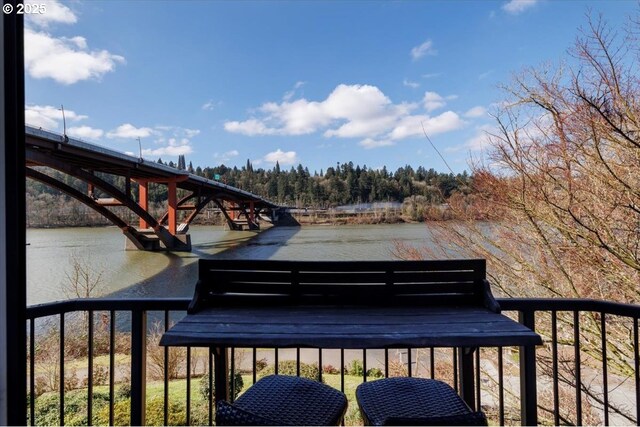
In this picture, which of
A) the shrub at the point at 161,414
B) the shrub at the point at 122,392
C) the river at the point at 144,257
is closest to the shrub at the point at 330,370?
the river at the point at 144,257

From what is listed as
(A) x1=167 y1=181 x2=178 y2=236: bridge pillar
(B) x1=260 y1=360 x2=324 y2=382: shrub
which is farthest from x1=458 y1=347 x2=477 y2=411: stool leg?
(A) x1=167 y1=181 x2=178 y2=236: bridge pillar

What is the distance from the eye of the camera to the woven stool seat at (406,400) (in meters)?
0.96

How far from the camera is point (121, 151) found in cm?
827

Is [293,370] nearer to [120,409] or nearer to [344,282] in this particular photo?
[120,409]

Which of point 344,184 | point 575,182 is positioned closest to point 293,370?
point 575,182

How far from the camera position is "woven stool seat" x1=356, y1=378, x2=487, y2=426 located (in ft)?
3.13

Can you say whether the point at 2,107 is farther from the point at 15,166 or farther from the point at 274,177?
the point at 274,177

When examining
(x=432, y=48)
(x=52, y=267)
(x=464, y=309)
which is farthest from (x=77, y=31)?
(x=52, y=267)

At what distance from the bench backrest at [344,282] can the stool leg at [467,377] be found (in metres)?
0.22

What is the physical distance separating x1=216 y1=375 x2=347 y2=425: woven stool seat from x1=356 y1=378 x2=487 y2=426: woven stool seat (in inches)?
3.2

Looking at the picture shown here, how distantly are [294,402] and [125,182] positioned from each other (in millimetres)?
10023

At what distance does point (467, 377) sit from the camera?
1394 mm

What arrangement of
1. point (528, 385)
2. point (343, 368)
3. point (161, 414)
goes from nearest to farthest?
point (528, 385) → point (343, 368) → point (161, 414)

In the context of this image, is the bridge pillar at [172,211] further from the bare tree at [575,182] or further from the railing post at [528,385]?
the railing post at [528,385]
